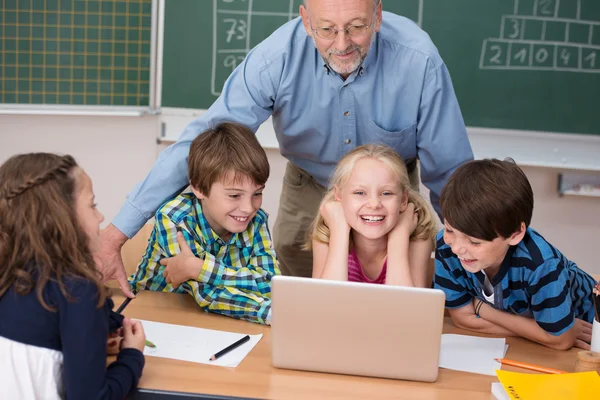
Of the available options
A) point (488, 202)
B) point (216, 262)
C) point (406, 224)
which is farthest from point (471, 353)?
point (216, 262)

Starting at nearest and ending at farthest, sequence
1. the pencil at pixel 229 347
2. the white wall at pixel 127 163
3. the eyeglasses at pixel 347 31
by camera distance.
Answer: the pencil at pixel 229 347
the eyeglasses at pixel 347 31
the white wall at pixel 127 163

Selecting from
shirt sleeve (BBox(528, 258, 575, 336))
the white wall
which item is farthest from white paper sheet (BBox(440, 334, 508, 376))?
the white wall

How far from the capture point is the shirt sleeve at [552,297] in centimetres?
177

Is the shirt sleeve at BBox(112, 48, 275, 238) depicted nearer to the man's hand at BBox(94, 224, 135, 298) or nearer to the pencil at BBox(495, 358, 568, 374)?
the man's hand at BBox(94, 224, 135, 298)

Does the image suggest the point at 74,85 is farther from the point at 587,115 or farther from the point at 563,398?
the point at 563,398

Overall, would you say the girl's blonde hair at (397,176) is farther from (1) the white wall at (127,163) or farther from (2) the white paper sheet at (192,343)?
(1) the white wall at (127,163)

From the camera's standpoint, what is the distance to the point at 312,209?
2707mm

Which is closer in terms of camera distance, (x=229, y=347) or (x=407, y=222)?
(x=229, y=347)

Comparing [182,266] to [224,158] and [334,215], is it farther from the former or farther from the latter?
[334,215]

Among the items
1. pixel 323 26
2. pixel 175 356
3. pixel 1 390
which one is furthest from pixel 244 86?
pixel 1 390

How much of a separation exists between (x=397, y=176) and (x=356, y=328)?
28.1 inches

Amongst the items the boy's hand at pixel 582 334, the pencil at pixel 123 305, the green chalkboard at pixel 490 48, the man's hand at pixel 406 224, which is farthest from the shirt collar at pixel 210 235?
the green chalkboard at pixel 490 48

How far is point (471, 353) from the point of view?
1721 millimetres

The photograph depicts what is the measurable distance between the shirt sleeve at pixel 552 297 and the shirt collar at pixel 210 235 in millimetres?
794
